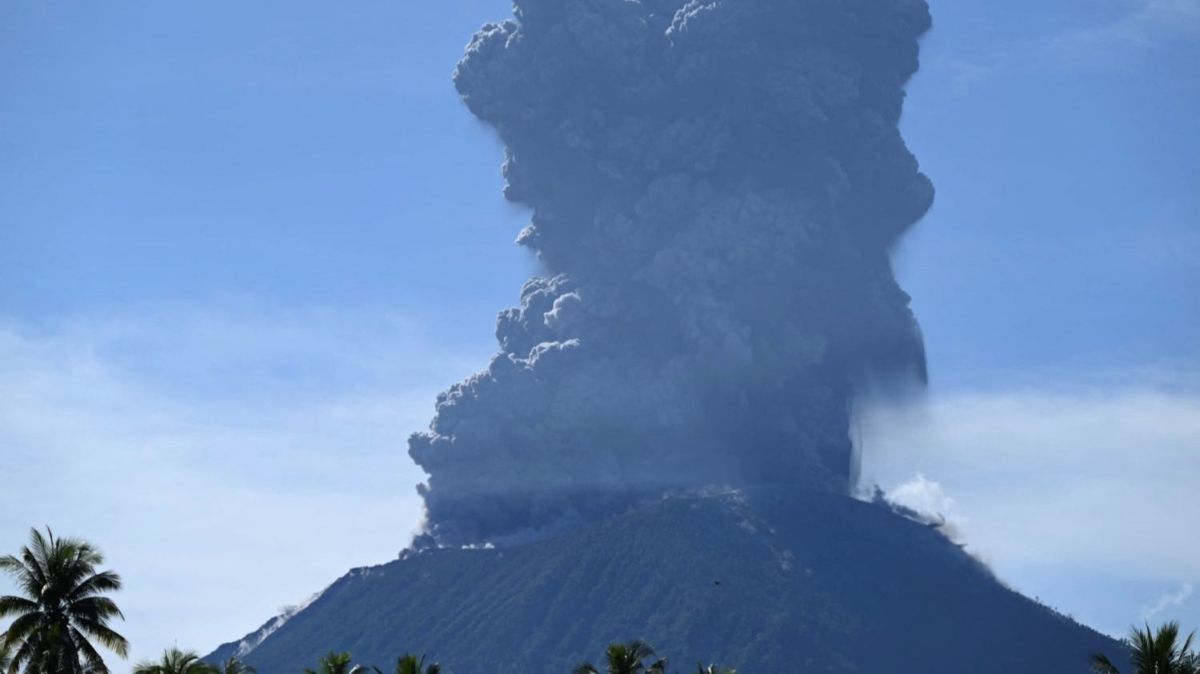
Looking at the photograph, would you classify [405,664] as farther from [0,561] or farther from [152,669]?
[0,561]

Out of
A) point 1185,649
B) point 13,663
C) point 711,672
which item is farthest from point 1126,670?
point 13,663

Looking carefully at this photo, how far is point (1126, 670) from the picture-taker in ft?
635

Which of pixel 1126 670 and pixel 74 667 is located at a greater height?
pixel 1126 670

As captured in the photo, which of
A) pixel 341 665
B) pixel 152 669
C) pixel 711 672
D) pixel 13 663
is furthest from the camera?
pixel 711 672

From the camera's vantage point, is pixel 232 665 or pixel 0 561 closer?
pixel 0 561

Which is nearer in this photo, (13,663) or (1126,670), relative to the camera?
(13,663)

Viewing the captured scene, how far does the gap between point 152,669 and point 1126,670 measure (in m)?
141

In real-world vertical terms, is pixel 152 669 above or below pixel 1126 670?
below

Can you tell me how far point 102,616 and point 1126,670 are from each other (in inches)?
5641

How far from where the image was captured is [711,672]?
79.9 meters

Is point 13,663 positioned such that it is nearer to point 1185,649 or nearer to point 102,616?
point 102,616

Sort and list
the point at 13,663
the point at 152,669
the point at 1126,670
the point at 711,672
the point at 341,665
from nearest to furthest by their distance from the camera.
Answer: the point at 13,663
the point at 152,669
the point at 341,665
the point at 711,672
the point at 1126,670

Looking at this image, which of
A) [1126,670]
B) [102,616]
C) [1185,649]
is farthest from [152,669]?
[1126,670]

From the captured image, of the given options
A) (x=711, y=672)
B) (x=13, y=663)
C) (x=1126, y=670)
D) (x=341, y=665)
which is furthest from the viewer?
(x=1126, y=670)
